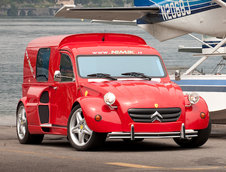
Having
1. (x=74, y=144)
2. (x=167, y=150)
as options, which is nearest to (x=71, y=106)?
(x=74, y=144)

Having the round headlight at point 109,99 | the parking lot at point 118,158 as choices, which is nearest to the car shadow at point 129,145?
the parking lot at point 118,158

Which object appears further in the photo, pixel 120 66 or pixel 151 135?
pixel 120 66

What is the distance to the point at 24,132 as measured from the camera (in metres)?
11.5

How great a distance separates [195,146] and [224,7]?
22.5ft

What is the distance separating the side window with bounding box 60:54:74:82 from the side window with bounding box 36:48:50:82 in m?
0.45

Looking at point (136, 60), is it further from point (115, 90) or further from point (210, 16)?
point (210, 16)

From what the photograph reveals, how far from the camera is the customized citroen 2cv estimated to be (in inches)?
378

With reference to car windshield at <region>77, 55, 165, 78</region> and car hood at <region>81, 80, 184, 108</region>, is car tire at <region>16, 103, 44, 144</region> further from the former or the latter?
car hood at <region>81, 80, 184, 108</region>

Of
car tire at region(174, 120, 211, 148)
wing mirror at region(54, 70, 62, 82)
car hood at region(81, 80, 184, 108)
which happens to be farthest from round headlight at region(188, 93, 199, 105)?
wing mirror at region(54, 70, 62, 82)

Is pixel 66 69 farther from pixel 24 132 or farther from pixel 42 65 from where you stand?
pixel 24 132

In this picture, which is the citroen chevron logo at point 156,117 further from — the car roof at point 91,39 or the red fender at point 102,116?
the car roof at point 91,39

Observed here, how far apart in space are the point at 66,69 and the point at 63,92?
42 cm

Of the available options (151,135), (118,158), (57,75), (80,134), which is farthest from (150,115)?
(57,75)

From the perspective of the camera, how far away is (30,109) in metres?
11.4
